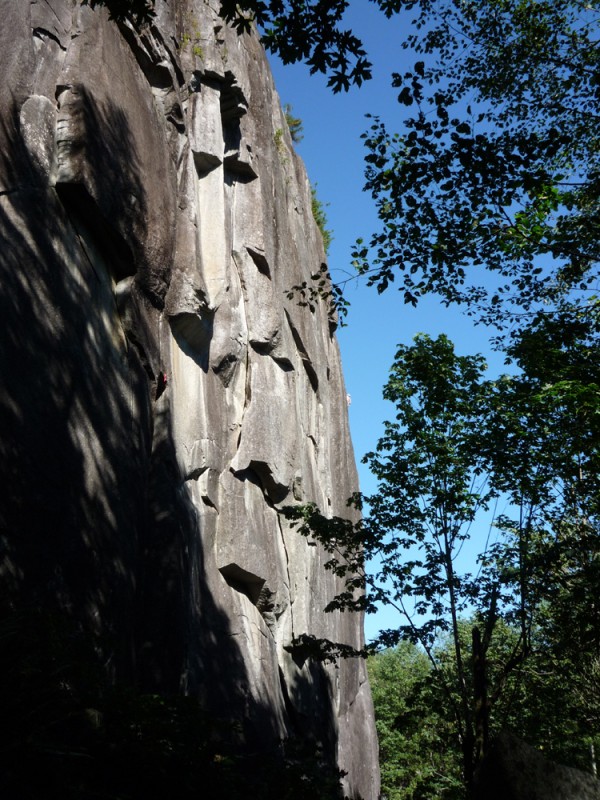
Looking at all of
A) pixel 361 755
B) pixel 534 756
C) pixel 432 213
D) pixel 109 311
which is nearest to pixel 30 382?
pixel 109 311

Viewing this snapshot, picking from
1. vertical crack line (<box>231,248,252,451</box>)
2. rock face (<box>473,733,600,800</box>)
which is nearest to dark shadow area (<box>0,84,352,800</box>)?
rock face (<box>473,733,600,800</box>)

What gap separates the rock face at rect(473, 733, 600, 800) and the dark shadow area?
201 cm

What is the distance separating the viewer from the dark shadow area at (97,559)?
5.89 metres

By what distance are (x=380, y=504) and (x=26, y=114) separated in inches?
360

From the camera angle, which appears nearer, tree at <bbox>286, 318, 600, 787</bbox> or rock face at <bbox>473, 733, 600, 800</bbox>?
rock face at <bbox>473, 733, 600, 800</bbox>

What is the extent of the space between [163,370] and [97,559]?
4513 mm

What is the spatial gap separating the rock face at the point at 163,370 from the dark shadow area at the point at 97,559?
0.04 meters

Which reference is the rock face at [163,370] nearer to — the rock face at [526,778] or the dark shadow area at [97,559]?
the dark shadow area at [97,559]

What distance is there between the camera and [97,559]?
940cm

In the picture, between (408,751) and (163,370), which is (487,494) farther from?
(408,751)

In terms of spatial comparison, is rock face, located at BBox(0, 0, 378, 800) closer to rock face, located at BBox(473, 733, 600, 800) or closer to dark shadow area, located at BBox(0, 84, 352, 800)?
dark shadow area, located at BBox(0, 84, 352, 800)

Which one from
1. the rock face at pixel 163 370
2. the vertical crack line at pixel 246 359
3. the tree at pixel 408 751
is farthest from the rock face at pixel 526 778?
the tree at pixel 408 751

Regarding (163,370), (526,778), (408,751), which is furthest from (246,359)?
(408,751)

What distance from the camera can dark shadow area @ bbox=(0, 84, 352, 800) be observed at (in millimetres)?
5891
